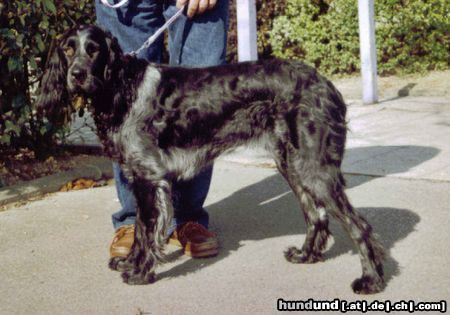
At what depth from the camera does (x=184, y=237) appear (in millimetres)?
4547

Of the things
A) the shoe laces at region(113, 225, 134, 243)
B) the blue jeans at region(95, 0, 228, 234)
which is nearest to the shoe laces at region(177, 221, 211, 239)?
the blue jeans at region(95, 0, 228, 234)

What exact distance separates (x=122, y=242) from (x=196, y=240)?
446mm

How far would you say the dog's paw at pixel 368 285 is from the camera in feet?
12.3

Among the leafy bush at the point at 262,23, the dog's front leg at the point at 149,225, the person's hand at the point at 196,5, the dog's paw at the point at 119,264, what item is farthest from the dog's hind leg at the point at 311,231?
the leafy bush at the point at 262,23

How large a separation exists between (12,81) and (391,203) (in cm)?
308

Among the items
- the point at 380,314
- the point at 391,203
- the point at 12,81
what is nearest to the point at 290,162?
the point at 380,314

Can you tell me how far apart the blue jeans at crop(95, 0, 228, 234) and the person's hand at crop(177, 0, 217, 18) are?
67 millimetres

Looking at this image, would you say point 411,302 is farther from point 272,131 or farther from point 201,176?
point 201,176

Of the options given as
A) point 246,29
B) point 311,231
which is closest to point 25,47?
point 246,29

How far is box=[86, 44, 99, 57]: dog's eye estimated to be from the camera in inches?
149

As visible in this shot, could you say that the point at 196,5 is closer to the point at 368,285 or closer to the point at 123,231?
the point at 123,231

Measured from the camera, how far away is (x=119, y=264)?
4.25m

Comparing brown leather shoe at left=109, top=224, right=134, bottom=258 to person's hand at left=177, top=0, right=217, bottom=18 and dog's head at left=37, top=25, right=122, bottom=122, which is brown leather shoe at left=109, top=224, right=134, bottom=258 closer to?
dog's head at left=37, top=25, right=122, bottom=122

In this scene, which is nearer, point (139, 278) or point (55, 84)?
point (55, 84)
